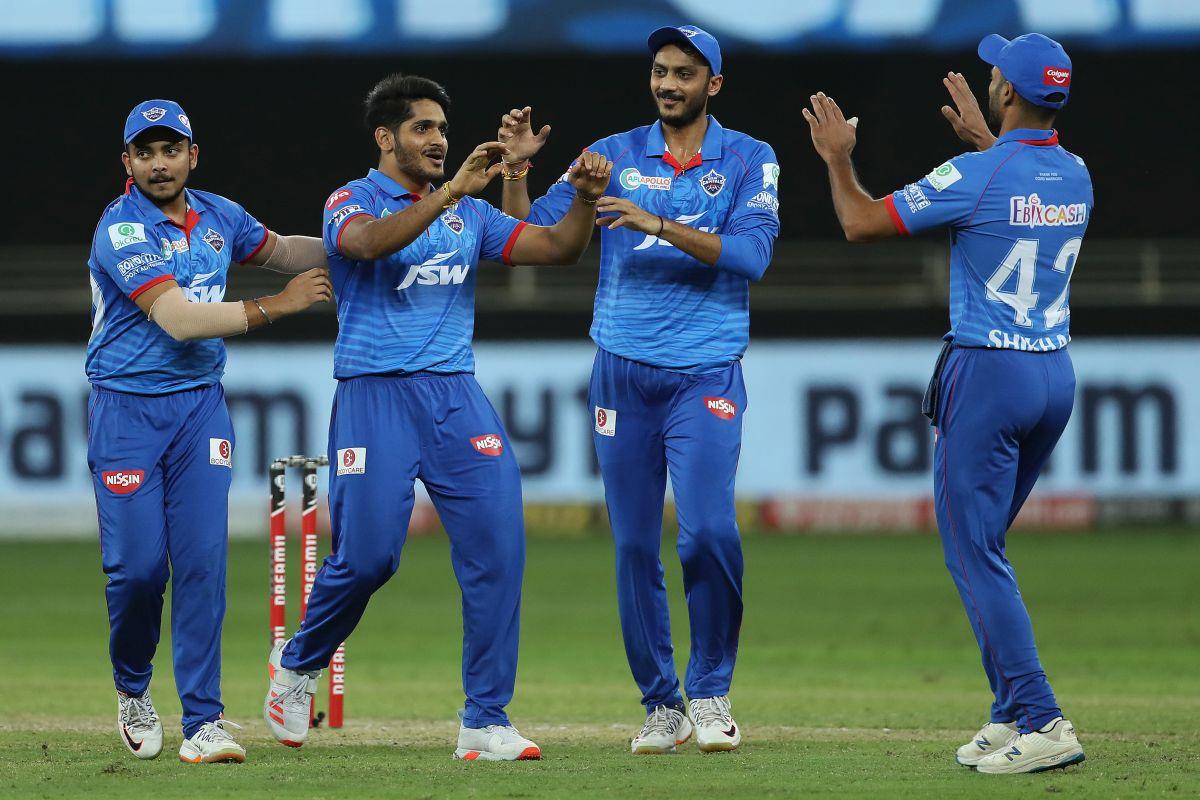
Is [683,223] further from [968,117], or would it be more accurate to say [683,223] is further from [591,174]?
[968,117]

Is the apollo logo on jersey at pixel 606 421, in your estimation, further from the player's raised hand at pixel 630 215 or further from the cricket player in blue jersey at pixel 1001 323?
the cricket player in blue jersey at pixel 1001 323

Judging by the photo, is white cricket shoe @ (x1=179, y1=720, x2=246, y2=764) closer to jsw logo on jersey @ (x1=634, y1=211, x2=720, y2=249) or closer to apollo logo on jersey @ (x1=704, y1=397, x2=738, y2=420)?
apollo logo on jersey @ (x1=704, y1=397, x2=738, y2=420)

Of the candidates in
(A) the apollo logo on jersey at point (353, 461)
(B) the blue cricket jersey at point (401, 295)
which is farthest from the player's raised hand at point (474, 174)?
(A) the apollo logo on jersey at point (353, 461)

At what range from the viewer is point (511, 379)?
16719mm

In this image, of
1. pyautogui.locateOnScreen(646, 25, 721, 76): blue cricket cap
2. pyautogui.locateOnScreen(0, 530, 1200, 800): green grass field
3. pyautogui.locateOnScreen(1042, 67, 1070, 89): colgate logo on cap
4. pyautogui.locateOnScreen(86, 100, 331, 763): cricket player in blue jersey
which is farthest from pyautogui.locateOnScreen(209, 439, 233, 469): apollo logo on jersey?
pyautogui.locateOnScreen(1042, 67, 1070, 89): colgate logo on cap

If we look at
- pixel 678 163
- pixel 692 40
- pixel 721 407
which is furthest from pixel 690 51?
pixel 721 407

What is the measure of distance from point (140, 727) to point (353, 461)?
1186 millimetres

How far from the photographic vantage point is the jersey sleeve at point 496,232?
6.34 m

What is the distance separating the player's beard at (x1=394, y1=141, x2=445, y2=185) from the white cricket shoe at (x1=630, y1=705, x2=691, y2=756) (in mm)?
2063

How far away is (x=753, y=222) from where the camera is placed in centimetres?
632

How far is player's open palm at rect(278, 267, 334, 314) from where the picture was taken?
588cm

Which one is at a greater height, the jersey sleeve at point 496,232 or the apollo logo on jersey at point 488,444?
the jersey sleeve at point 496,232

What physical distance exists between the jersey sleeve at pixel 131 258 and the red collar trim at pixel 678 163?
1812 mm

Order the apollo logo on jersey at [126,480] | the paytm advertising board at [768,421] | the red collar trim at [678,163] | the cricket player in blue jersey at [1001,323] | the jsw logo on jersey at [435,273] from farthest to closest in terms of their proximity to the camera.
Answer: the paytm advertising board at [768,421]
the red collar trim at [678,163]
the jsw logo on jersey at [435,273]
the apollo logo on jersey at [126,480]
the cricket player in blue jersey at [1001,323]
